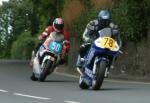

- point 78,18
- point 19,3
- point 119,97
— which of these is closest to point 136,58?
point 78,18

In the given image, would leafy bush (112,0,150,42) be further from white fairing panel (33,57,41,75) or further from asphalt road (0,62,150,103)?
white fairing panel (33,57,41,75)

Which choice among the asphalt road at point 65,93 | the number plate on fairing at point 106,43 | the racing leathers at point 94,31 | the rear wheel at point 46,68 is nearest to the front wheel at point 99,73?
the asphalt road at point 65,93

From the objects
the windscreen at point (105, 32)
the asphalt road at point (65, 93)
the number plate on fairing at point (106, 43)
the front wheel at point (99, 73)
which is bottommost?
the asphalt road at point (65, 93)

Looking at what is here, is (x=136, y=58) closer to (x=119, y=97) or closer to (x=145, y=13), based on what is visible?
(x=145, y=13)

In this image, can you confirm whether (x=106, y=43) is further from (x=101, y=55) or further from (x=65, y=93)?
(x=65, y=93)

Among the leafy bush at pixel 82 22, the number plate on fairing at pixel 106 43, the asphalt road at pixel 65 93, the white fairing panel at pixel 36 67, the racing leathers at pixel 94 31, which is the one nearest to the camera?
the asphalt road at pixel 65 93

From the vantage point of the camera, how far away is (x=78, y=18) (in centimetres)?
2484

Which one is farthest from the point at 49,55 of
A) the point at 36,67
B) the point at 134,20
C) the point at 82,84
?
the point at 134,20

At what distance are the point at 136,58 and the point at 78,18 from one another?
15.4ft

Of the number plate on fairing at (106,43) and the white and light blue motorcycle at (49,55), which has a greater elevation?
the number plate on fairing at (106,43)

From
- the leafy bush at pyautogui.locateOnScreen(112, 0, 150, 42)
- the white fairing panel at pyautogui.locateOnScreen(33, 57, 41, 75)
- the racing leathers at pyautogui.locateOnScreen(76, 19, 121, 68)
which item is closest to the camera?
the racing leathers at pyautogui.locateOnScreen(76, 19, 121, 68)

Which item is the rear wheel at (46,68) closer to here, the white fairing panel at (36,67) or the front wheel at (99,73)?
the white fairing panel at (36,67)

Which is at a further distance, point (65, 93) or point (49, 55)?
point (49, 55)

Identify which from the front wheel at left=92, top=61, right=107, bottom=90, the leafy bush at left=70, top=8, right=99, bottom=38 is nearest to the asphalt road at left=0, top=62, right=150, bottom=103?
the front wheel at left=92, top=61, right=107, bottom=90
